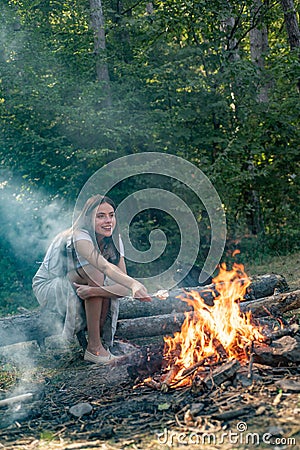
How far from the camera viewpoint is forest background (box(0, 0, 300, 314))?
34.7 feet

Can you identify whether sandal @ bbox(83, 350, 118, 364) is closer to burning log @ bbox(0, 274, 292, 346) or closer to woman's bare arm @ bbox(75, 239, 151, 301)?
burning log @ bbox(0, 274, 292, 346)

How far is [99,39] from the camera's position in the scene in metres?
11.1

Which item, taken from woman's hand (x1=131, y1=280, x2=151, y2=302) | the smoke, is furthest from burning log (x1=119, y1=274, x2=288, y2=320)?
the smoke

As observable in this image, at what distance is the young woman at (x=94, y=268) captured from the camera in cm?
543

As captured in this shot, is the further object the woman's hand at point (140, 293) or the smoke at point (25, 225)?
the smoke at point (25, 225)

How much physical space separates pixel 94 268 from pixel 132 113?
6.13 m

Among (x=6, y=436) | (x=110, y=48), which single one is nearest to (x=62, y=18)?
(x=110, y=48)

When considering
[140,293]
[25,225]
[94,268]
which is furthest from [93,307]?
[25,225]

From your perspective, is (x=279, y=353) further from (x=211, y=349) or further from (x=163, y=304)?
(x=163, y=304)

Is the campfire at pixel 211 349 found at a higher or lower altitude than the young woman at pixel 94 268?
lower

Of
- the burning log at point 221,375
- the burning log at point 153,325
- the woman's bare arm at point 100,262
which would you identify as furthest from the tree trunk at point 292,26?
the burning log at point 221,375

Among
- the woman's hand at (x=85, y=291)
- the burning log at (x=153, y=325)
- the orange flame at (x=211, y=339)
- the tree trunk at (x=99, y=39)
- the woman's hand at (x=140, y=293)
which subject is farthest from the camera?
the tree trunk at (x=99, y=39)

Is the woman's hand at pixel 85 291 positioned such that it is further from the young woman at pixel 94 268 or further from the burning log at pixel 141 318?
the burning log at pixel 141 318

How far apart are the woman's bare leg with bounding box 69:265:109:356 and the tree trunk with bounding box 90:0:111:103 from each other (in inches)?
239
